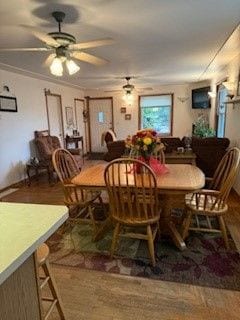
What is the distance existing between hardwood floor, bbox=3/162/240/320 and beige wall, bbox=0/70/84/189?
11.1ft

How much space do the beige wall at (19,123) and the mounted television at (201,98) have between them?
15.0 feet

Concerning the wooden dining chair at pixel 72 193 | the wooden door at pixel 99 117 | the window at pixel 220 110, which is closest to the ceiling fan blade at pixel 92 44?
the wooden dining chair at pixel 72 193

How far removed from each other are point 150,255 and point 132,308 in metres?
0.57

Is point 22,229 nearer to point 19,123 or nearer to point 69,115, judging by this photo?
point 19,123

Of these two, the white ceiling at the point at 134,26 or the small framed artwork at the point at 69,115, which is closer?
the white ceiling at the point at 134,26

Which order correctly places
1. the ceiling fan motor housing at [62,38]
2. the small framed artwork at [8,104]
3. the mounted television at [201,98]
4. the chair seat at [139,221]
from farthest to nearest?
the mounted television at [201,98]
the small framed artwork at [8,104]
the ceiling fan motor housing at [62,38]
the chair seat at [139,221]

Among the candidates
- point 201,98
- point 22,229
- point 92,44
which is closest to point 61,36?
point 92,44

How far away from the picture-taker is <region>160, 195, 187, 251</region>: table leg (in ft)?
8.37

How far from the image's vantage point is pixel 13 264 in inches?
30.5

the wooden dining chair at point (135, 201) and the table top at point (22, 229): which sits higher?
the table top at point (22, 229)

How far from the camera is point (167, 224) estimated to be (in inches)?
107

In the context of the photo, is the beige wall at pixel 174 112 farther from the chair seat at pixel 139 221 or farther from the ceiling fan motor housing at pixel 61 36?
the chair seat at pixel 139 221

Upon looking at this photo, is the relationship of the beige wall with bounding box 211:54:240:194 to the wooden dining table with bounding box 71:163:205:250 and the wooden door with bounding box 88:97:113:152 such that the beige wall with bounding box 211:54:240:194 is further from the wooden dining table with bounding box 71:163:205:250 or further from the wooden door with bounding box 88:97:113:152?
the wooden door with bounding box 88:97:113:152

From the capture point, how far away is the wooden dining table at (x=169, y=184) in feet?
7.25
